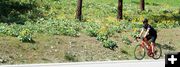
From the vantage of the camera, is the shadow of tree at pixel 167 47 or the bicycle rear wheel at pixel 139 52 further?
the shadow of tree at pixel 167 47

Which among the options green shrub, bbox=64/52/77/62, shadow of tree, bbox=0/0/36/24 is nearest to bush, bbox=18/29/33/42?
green shrub, bbox=64/52/77/62

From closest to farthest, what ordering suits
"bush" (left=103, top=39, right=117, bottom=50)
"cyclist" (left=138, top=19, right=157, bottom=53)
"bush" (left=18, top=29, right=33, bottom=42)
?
"cyclist" (left=138, top=19, right=157, bottom=53) < "bush" (left=18, top=29, right=33, bottom=42) < "bush" (left=103, top=39, right=117, bottom=50)

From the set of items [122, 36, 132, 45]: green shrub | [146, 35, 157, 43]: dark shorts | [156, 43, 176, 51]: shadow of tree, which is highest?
[146, 35, 157, 43]: dark shorts

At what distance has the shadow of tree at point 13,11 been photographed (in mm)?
24645

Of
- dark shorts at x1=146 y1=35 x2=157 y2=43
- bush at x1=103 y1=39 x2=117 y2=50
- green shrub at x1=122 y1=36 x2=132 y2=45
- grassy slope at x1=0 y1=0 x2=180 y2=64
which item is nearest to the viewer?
grassy slope at x1=0 y1=0 x2=180 y2=64

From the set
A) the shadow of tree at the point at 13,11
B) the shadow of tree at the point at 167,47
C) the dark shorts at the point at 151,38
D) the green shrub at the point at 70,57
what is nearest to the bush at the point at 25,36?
the green shrub at the point at 70,57

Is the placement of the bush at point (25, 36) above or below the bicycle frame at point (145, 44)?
above

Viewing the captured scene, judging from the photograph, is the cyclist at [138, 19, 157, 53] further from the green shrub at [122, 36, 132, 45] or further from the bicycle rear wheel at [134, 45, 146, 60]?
the green shrub at [122, 36, 132, 45]

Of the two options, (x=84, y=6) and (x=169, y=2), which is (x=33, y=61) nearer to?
(x=84, y=6)

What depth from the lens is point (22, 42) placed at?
18250mm

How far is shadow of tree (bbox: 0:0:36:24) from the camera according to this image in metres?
24.6

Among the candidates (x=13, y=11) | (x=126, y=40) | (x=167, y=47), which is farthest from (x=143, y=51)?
(x=13, y=11)

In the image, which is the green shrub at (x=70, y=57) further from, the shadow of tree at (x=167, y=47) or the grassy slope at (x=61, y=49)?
the shadow of tree at (x=167, y=47)

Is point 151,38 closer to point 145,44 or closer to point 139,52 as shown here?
point 145,44
